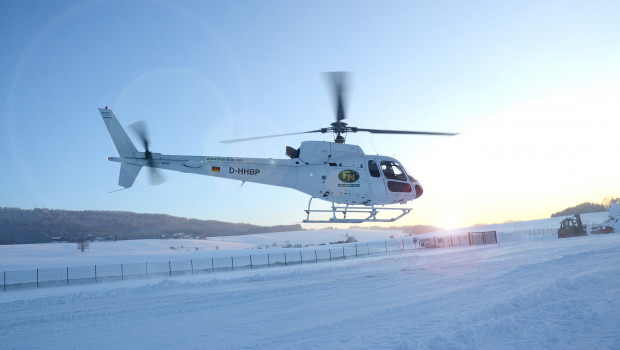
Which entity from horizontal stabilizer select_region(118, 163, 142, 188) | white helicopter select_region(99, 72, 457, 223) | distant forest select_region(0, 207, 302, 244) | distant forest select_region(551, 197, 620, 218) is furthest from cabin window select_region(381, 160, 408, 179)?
distant forest select_region(551, 197, 620, 218)

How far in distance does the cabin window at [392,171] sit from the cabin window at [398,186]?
22 cm

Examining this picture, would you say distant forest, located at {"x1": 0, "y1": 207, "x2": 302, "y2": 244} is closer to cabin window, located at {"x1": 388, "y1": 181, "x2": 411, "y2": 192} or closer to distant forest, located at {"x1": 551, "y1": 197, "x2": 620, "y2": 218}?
cabin window, located at {"x1": 388, "y1": 181, "x2": 411, "y2": 192}

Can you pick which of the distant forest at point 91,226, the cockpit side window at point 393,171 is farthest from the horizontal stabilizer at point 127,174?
the distant forest at point 91,226

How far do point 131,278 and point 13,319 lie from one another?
15.4 m

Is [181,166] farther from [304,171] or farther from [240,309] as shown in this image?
[240,309]

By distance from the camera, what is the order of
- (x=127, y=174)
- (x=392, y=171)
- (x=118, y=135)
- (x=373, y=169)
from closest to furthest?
(x=118, y=135)
(x=127, y=174)
(x=373, y=169)
(x=392, y=171)

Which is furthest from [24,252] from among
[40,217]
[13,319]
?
[13,319]

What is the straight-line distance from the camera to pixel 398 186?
15.3m

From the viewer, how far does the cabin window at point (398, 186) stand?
15.2 m

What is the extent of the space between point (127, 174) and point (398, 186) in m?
10.8

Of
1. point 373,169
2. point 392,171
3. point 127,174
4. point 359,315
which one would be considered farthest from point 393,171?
point 127,174

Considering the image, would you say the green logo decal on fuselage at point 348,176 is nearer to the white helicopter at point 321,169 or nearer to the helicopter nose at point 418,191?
the white helicopter at point 321,169

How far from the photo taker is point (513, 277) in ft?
42.1

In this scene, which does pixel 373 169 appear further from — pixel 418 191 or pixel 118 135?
pixel 118 135
